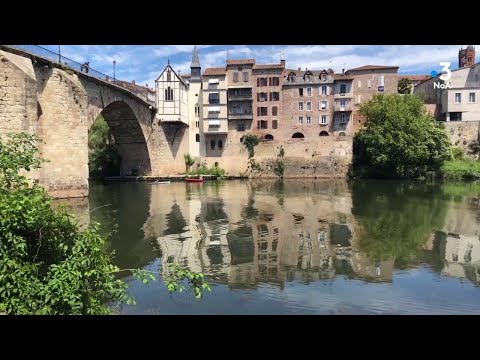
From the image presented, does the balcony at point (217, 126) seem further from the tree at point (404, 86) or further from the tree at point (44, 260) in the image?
the tree at point (44, 260)

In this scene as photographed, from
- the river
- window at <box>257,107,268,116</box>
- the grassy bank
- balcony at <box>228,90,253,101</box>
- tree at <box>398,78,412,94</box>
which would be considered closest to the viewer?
the river

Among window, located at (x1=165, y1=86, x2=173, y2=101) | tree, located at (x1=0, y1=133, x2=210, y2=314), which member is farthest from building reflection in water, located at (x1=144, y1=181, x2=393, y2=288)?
window, located at (x1=165, y1=86, x2=173, y2=101)

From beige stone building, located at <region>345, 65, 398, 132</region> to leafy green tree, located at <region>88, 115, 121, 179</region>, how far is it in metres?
33.9

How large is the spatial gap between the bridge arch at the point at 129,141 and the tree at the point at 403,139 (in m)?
28.1

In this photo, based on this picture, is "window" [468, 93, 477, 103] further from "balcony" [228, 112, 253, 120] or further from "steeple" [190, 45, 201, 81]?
"steeple" [190, 45, 201, 81]

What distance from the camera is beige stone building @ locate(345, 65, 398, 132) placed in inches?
2464

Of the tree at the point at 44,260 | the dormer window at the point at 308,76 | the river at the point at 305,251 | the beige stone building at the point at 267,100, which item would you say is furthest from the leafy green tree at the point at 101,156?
the tree at the point at 44,260

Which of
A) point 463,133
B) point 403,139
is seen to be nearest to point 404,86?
point 463,133

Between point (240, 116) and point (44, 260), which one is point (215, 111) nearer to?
point (240, 116)

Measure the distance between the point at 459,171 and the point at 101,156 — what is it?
44412 millimetres

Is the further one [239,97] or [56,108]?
[239,97]

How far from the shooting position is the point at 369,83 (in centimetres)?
6303
